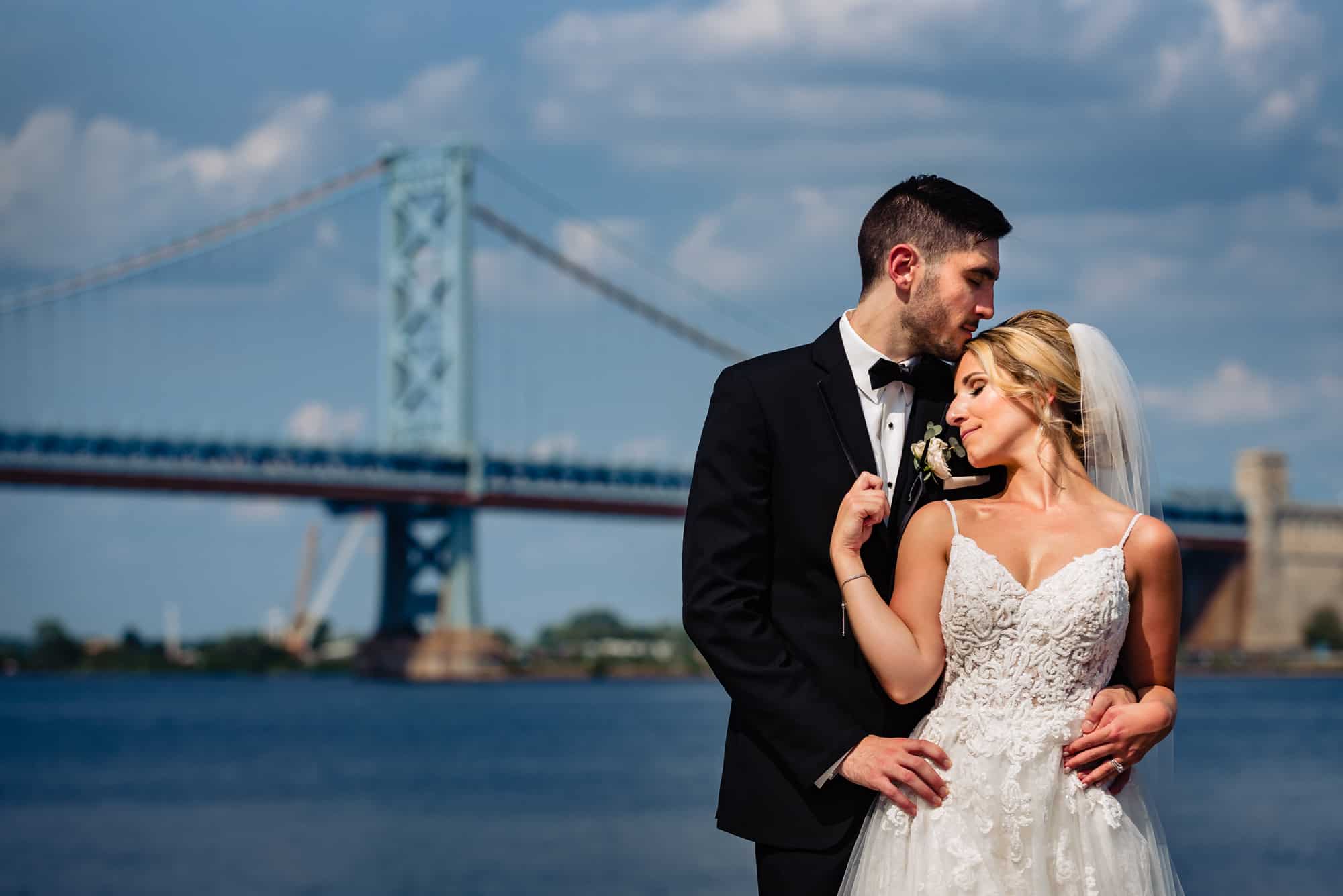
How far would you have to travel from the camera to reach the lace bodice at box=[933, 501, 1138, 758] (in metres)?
2.43

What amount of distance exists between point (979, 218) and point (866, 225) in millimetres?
175

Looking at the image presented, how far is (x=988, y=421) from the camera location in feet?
8.31

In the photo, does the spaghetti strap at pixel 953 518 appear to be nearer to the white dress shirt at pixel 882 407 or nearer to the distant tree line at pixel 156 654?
the white dress shirt at pixel 882 407

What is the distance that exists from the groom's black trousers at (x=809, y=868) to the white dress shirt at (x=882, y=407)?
19.9 inches

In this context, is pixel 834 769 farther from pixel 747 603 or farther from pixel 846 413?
pixel 846 413

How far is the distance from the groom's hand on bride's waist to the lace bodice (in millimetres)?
72

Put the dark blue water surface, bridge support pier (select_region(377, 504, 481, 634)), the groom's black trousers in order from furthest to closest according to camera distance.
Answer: bridge support pier (select_region(377, 504, 481, 634)), the dark blue water surface, the groom's black trousers

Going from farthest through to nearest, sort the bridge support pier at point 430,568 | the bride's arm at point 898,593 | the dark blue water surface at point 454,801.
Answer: the bridge support pier at point 430,568
the dark blue water surface at point 454,801
the bride's arm at point 898,593

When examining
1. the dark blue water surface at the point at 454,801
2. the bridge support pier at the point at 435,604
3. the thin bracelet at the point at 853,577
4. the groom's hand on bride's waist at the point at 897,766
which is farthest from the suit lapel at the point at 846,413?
the bridge support pier at the point at 435,604

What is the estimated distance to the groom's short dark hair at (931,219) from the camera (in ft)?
8.11

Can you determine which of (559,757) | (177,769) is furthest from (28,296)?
(559,757)

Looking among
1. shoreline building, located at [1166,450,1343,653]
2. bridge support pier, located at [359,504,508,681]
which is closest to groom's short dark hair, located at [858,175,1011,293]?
bridge support pier, located at [359,504,508,681]

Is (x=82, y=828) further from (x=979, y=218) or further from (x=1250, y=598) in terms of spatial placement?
(x=1250, y=598)

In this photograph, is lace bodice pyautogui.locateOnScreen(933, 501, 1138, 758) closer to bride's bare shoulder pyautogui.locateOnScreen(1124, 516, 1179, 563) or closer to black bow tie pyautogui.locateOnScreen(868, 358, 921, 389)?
bride's bare shoulder pyautogui.locateOnScreen(1124, 516, 1179, 563)
